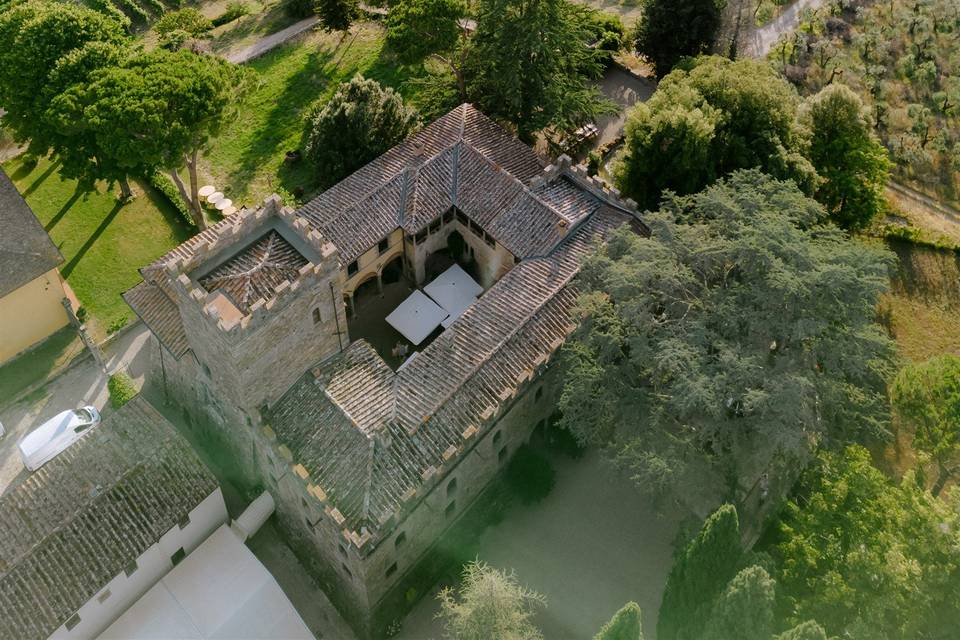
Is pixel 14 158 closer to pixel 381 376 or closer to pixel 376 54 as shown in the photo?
pixel 376 54

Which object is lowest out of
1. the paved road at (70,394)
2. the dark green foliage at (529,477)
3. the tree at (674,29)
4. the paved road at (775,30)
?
the paved road at (70,394)

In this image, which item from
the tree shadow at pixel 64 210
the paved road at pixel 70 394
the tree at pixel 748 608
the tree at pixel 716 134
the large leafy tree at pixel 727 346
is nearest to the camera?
the tree at pixel 748 608

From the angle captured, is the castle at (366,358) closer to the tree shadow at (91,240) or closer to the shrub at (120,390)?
the shrub at (120,390)

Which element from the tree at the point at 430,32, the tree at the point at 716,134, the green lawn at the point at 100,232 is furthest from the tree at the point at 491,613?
the tree at the point at 430,32

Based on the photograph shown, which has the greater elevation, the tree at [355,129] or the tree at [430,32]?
the tree at [430,32]

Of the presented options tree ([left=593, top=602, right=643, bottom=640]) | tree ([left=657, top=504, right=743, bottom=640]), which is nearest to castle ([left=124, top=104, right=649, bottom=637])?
tree ([left=593, top=602, right=643, bottom=640])

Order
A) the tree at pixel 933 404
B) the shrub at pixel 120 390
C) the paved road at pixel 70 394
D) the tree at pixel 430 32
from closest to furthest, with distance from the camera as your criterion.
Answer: the tree at pixel 933 404 < the paved road at pixel 70 394 < the shrub at pixel 120 390 < the tree at pixel 430 32

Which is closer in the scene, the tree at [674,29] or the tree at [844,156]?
the tree at [844,156]
